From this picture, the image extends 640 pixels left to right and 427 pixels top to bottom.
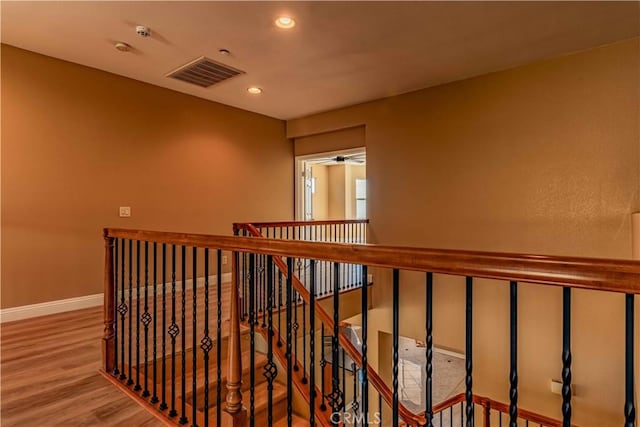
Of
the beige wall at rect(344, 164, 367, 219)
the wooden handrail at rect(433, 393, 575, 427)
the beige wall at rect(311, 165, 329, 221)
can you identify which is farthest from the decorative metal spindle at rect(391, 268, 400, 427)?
the beige wall at rect(344, 164, 367, 219)

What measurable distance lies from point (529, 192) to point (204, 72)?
380cm

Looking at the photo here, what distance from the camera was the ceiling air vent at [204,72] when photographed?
146 inches

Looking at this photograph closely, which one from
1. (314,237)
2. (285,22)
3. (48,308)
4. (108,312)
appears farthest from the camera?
(314,237)

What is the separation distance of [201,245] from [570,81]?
3902mm

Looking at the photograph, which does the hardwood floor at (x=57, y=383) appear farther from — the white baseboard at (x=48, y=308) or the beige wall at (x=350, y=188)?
the beige wall at (x=350, y=188)

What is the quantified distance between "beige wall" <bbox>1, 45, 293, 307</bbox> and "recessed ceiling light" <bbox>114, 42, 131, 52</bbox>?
78 cm

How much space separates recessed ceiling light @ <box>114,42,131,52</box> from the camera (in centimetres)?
328

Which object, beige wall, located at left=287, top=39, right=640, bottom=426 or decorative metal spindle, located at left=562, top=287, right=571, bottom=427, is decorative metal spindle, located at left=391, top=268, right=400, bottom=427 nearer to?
decorative metal spindle, located at left=562, top=287, right=571, bottom=427

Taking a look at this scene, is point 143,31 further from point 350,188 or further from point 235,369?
point 350,188

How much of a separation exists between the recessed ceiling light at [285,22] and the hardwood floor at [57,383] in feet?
9.58

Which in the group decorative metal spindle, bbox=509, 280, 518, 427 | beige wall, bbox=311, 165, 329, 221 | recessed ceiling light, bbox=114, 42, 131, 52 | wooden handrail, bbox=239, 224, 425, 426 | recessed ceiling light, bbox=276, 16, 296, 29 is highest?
recessed ceiling light, bbox=276, 16, 296, 29

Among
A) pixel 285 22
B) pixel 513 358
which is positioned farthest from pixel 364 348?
pixel 285 22

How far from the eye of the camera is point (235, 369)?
5.40 ft

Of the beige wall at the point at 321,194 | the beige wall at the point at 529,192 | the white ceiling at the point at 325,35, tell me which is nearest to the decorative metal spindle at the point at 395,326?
the white ceiling at the point at 325,35
